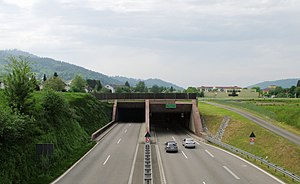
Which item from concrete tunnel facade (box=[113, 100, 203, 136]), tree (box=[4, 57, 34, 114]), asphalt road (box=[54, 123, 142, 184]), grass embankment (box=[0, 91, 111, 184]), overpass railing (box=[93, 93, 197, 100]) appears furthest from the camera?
overpass railing (box=[93, 93, 197, 100])

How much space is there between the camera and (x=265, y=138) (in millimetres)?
36812

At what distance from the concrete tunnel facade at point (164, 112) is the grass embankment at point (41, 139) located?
49.2ft

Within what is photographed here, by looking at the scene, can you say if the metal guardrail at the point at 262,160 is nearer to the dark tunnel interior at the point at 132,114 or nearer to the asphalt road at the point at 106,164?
the asphalt road at the point at 106,164

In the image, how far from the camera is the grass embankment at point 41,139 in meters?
19.5

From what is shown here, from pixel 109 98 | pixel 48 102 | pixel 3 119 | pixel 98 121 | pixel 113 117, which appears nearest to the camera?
pixel 3 119

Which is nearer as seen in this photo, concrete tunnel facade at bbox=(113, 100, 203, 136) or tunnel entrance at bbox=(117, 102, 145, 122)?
concrete tunnel facade at bbox=(113, 100, 203, 136)

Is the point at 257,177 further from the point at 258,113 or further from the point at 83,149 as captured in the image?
the point at 258,113

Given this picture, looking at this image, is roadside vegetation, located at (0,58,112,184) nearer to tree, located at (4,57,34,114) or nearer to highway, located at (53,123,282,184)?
tree, located at (4,57,34,114)

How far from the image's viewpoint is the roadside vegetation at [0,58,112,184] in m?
19.7

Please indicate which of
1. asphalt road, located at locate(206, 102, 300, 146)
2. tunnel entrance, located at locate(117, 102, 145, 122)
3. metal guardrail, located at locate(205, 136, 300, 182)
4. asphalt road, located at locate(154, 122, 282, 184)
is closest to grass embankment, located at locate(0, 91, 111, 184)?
asphalt road, located at locate(154, 122, 282, 184)

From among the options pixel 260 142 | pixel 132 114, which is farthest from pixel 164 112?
pixel 260 142

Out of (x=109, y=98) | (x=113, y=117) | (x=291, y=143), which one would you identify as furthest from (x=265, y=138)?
(x=109, y=98)

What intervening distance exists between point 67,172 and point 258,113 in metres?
38.7

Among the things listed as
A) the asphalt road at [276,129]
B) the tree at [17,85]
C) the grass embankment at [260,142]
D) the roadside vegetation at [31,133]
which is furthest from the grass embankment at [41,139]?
the asphalt road at [276,129]
